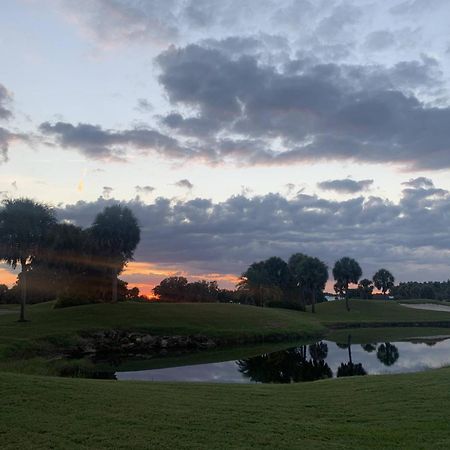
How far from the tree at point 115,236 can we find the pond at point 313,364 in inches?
1194

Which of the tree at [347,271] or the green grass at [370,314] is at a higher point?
the tree at [347,271]

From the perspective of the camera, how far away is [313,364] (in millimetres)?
42188

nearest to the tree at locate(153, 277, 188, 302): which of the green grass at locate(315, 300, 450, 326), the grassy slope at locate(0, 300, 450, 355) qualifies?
the green grass at locate(315, 300, 450, 326)

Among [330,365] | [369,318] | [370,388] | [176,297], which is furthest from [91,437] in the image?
[176,297]

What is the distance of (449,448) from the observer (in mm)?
11375

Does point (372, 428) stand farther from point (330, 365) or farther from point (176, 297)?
point (176, 297)

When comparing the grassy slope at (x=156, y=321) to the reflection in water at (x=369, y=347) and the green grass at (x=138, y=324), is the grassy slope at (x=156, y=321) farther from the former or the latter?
the reflection in water at (x=369, y=347)

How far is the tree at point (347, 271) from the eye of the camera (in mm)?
118125

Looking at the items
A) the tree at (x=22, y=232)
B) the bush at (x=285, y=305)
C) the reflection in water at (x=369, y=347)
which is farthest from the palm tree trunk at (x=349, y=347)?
the tree at (x=22, y=232)

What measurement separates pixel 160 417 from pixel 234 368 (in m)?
26.0

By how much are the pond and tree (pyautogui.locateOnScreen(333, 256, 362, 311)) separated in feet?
196

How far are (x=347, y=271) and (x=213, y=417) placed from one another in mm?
109313

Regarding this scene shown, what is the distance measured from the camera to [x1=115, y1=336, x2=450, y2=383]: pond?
34.2 m

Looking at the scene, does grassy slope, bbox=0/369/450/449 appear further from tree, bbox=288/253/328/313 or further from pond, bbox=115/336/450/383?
tree, bbox=288/253/328/313
